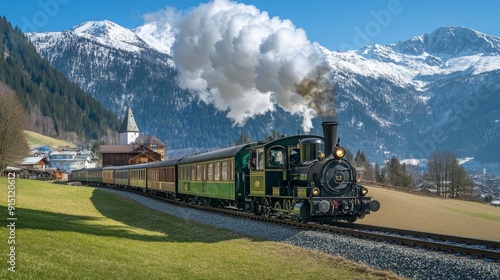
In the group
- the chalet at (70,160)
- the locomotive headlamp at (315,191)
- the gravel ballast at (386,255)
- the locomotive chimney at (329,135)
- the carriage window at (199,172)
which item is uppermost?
the chalet at (70,160)

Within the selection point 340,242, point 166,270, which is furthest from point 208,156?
point 166,270

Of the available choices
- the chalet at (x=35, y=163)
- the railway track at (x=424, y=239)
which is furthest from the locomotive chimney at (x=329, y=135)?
the chalet at (x=35, y=163)

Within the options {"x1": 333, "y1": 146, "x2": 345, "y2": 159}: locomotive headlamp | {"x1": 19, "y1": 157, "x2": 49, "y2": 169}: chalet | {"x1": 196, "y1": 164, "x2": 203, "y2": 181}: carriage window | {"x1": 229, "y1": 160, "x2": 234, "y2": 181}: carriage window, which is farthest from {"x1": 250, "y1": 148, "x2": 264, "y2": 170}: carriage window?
{"x1": 19, "y1": 157, "x2": 49, "y2": 169}: chalet

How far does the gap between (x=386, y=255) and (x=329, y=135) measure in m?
7.29

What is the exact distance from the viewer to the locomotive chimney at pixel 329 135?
71.6 feet

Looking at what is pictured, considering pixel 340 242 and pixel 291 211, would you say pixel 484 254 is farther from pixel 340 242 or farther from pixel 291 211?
pixel 291 211

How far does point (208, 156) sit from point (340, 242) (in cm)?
1730

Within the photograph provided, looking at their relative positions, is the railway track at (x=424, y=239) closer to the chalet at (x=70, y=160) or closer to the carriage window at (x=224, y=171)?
the carriage window at (x=224, y=171)

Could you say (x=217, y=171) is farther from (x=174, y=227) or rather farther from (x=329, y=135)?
(x=329, y=135)

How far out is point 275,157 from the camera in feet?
79.4

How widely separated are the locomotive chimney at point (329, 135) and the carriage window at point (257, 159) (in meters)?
3.64

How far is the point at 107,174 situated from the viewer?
8650cm

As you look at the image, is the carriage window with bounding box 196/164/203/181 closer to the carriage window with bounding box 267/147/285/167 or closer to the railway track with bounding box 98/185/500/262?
the railway track with bounding box 98/185/500/262

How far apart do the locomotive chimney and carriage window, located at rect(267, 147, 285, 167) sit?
109 inches
